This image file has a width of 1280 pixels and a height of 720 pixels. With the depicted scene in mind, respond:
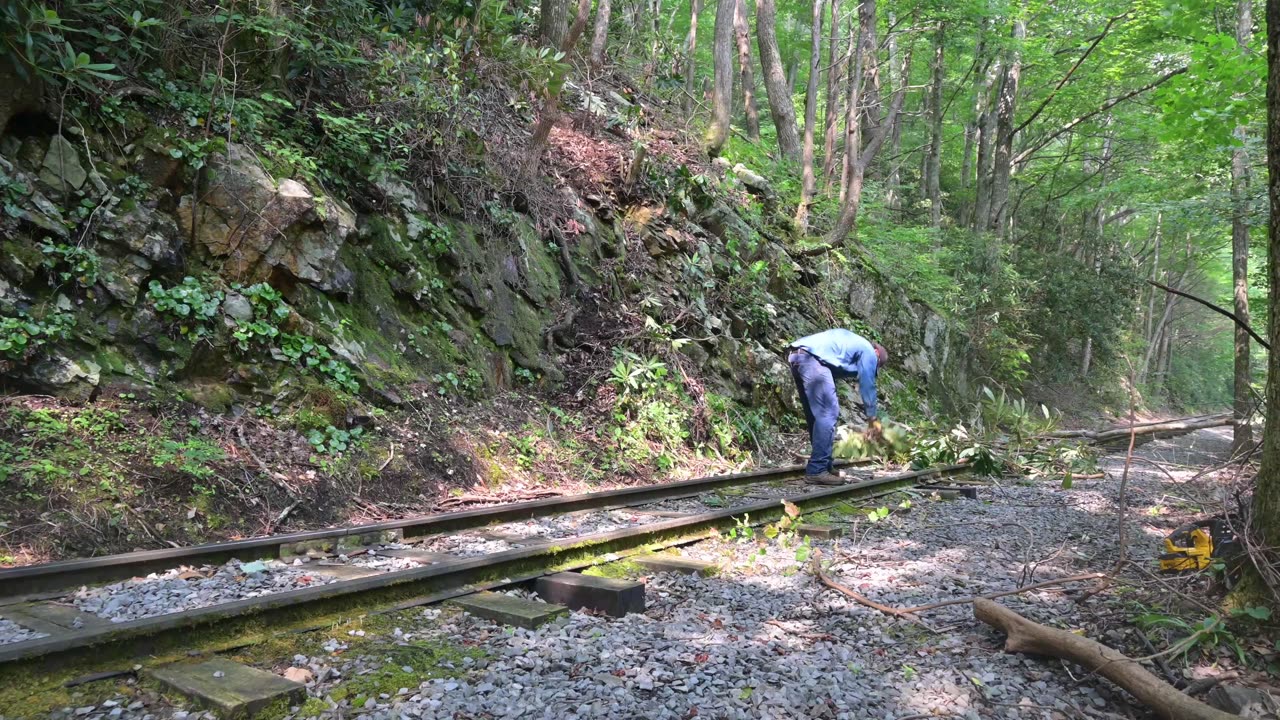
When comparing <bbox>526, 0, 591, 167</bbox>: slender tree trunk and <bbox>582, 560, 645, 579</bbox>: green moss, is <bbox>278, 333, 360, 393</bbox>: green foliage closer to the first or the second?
<bbox>582, 560, 645, 579</bbox>: green moss

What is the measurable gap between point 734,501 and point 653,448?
1875 millimetres

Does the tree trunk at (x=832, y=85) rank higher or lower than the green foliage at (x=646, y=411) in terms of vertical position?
higher

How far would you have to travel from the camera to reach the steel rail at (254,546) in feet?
12.3

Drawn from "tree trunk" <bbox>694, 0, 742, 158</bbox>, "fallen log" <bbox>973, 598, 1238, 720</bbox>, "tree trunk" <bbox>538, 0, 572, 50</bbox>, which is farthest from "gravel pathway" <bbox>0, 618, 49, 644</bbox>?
"tree trunk" <bbox>694, 0, 742, 158</bbox>

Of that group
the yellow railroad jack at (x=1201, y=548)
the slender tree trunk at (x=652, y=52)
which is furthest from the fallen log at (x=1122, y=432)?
the slender tree trunk at (x=652, y=52)

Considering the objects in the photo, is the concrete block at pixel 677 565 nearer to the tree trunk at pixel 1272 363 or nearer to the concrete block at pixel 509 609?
the concrete block at pixel 509 609

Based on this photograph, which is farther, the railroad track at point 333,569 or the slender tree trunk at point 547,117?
the slender tree trunk at point 547,117

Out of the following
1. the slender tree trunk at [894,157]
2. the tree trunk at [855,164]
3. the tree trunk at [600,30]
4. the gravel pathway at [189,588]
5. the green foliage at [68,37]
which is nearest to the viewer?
the gravel pathway at [189,588]

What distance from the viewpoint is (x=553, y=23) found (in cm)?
1152

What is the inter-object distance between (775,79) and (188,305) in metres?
13.7

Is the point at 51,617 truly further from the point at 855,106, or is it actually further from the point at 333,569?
the point at 855,106

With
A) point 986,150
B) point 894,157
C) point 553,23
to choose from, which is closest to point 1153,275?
point 986,150

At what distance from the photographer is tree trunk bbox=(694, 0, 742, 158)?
14.8 metres

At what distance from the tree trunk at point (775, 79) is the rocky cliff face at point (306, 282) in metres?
6.18
